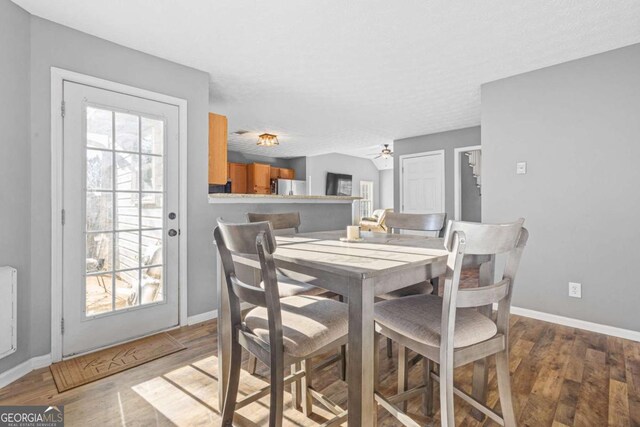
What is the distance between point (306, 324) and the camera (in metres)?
1.25

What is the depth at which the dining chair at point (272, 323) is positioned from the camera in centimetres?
111

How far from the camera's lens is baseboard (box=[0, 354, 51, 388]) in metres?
1.81

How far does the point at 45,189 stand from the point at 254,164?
560 centimetres

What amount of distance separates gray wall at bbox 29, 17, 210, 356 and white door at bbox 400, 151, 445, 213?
13.1ft

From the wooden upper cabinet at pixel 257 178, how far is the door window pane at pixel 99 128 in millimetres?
5077

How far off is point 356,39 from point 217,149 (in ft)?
5.74

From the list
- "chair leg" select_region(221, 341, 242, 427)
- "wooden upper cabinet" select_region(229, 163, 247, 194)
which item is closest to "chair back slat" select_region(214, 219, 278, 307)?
"chair leg" select_region(221, 341, 242, 427)

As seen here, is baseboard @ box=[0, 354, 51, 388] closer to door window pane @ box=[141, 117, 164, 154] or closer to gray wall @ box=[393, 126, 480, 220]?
door window pane @ box=[141, 117, 164, 154]

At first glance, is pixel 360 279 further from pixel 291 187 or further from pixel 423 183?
pixel 291 187

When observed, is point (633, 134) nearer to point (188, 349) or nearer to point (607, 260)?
point (607, 260)

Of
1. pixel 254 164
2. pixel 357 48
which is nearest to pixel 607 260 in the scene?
pixel 357 48

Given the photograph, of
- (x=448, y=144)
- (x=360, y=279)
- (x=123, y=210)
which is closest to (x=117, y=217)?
(x=123, y=210)

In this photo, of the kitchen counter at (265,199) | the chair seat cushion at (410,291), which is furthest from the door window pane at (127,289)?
the chair seat cushion at (410,291)

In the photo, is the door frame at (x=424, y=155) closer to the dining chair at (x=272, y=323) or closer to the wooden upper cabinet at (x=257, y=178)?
the wooden upper cabinet at (x=257, y=178)
